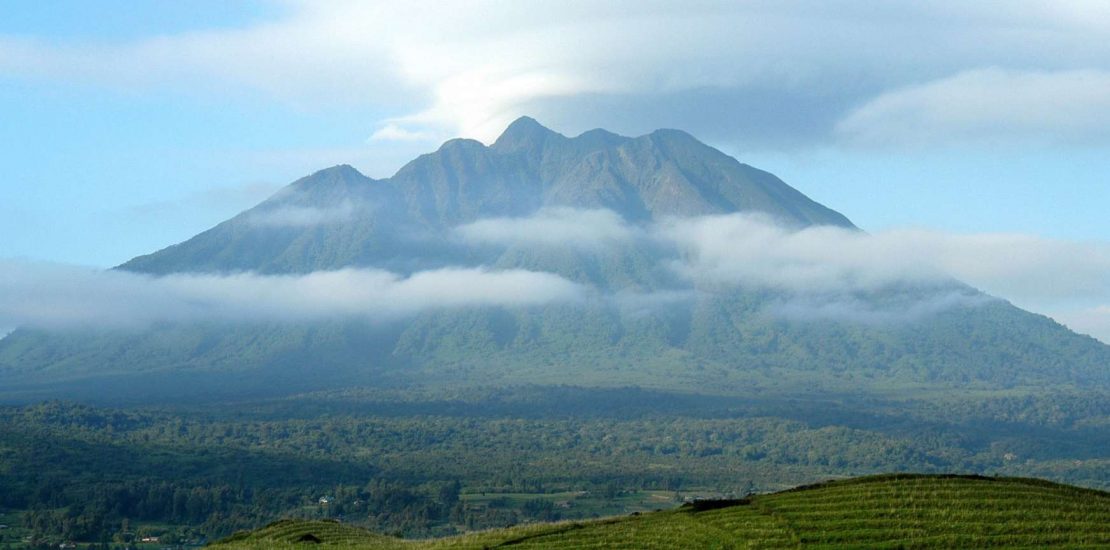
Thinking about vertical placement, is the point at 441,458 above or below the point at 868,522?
below

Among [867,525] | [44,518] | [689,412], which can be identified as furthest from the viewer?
[689,412]

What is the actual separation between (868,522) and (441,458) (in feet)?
392

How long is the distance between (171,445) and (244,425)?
90.0ft

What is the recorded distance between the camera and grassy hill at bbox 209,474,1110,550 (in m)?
27.3

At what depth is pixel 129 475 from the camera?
117 m

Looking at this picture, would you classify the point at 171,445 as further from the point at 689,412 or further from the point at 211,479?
the point at 689,412

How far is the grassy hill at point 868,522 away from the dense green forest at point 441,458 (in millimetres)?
51836

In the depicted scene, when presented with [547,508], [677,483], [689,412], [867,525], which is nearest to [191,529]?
[547,508]

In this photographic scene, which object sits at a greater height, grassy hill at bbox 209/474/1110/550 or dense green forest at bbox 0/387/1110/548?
grassy hill at bbox 209/474/1110/550

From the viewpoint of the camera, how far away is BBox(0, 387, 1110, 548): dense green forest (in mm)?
98188

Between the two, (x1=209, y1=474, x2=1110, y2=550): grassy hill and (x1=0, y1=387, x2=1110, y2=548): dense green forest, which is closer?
(x1=209, y1=474, x2=1110, y2=550): grassy hill

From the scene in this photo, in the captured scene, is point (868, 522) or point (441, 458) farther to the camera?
point (441, 458)

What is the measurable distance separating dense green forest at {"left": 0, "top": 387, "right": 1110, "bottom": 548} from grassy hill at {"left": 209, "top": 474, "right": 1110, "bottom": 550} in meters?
51.8

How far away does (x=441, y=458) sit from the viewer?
145250mm
